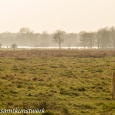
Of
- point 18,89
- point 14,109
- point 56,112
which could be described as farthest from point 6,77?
point 56,112

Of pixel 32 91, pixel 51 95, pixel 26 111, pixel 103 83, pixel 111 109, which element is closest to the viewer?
pixel 26 111

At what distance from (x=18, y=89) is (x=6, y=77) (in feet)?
13.2

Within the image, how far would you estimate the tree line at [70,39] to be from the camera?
270 ft

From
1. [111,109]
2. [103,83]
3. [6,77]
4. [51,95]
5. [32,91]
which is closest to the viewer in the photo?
[111,109]

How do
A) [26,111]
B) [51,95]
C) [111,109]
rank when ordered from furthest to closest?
[51,95] → [111,109] → [26,111]

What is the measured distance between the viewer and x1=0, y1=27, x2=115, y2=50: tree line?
82.3m

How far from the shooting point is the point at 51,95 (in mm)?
10633

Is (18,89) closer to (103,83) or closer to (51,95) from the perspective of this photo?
(51,95)

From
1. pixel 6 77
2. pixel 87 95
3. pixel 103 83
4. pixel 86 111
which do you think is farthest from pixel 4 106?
pixel 103 83

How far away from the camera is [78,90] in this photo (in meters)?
11.9

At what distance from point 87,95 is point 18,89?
485 centimetres

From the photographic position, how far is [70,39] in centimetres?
14738

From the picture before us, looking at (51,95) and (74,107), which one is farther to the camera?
(51,95)

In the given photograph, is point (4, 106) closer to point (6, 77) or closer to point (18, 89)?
point (18, 89)
